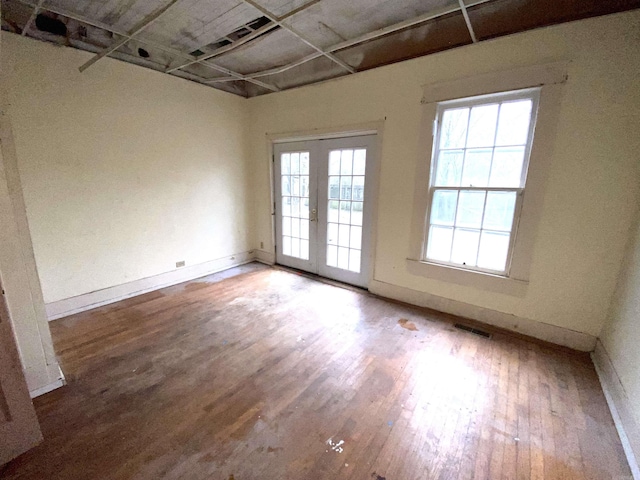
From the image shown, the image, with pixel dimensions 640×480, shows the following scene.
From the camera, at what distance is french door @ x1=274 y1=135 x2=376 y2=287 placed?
3.39 meters

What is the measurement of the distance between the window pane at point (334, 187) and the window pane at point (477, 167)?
1.53 metres

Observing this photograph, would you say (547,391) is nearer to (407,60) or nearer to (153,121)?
(407,60)

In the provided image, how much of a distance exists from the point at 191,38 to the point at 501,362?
437cm

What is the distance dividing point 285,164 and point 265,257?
1672mm

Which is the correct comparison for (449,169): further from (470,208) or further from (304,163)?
(304,163)

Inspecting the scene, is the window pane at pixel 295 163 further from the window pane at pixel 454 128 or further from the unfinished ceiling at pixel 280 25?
the window pane at pixel 454 128

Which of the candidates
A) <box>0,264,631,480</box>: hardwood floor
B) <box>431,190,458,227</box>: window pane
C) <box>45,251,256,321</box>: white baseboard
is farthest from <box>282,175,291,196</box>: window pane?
<box>431,190,458,227</box>: window pane

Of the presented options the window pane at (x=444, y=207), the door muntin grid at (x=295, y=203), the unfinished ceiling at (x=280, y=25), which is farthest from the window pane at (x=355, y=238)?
the unfinished ceiling at (x=280, y=25)

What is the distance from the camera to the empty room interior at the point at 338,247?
1513mm

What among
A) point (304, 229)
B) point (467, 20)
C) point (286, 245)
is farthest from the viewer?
point (286, 245)

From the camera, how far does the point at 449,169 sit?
2742 mm

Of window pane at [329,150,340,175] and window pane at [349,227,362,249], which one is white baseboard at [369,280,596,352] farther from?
window pane at [329,150,340,175]

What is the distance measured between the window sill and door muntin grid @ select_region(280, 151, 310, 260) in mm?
1728

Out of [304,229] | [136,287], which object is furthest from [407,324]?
[136,287]
